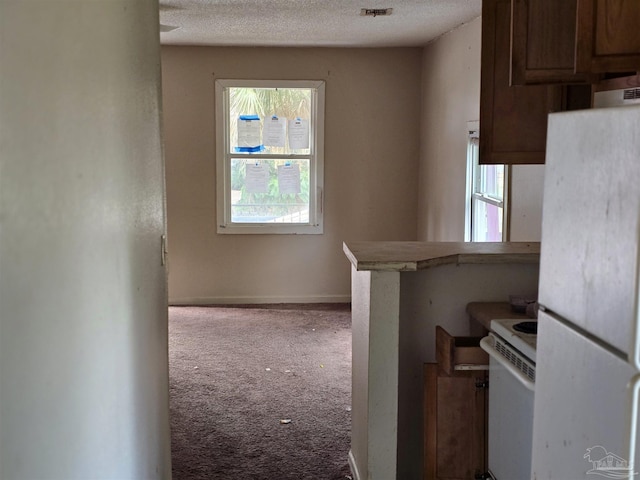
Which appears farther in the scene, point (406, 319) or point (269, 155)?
point (269, 155)

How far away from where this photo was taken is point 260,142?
21.7 feet

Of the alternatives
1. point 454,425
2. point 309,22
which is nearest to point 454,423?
point 454,425

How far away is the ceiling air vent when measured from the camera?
4605 millimetres

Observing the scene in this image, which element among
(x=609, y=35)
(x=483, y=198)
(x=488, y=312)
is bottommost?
(x=488, y=312)

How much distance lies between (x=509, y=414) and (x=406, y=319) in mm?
896

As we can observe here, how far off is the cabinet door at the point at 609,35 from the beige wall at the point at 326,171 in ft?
14.9

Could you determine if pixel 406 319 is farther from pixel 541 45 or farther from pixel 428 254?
pixel 541 45

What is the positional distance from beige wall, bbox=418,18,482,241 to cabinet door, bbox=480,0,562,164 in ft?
5.78

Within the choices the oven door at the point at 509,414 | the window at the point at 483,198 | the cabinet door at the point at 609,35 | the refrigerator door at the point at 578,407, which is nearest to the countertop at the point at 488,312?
the oven door at the point at 509,414

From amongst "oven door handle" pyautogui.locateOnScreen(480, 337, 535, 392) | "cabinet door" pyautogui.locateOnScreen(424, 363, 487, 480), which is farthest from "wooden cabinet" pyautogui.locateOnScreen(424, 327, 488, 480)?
"oven door handle" pyautogui.locateOnScreen(480, 337, 535, 392)

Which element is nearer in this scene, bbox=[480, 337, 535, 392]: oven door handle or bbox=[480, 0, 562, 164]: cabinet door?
bbox=[480, 337, 535, 392]: oven door handle

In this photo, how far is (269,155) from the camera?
6641mm

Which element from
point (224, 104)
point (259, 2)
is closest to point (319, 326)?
point (224, 104)

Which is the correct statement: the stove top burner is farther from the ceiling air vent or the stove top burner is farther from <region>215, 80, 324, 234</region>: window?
<region>215, 80, 324, 234</region>: window
